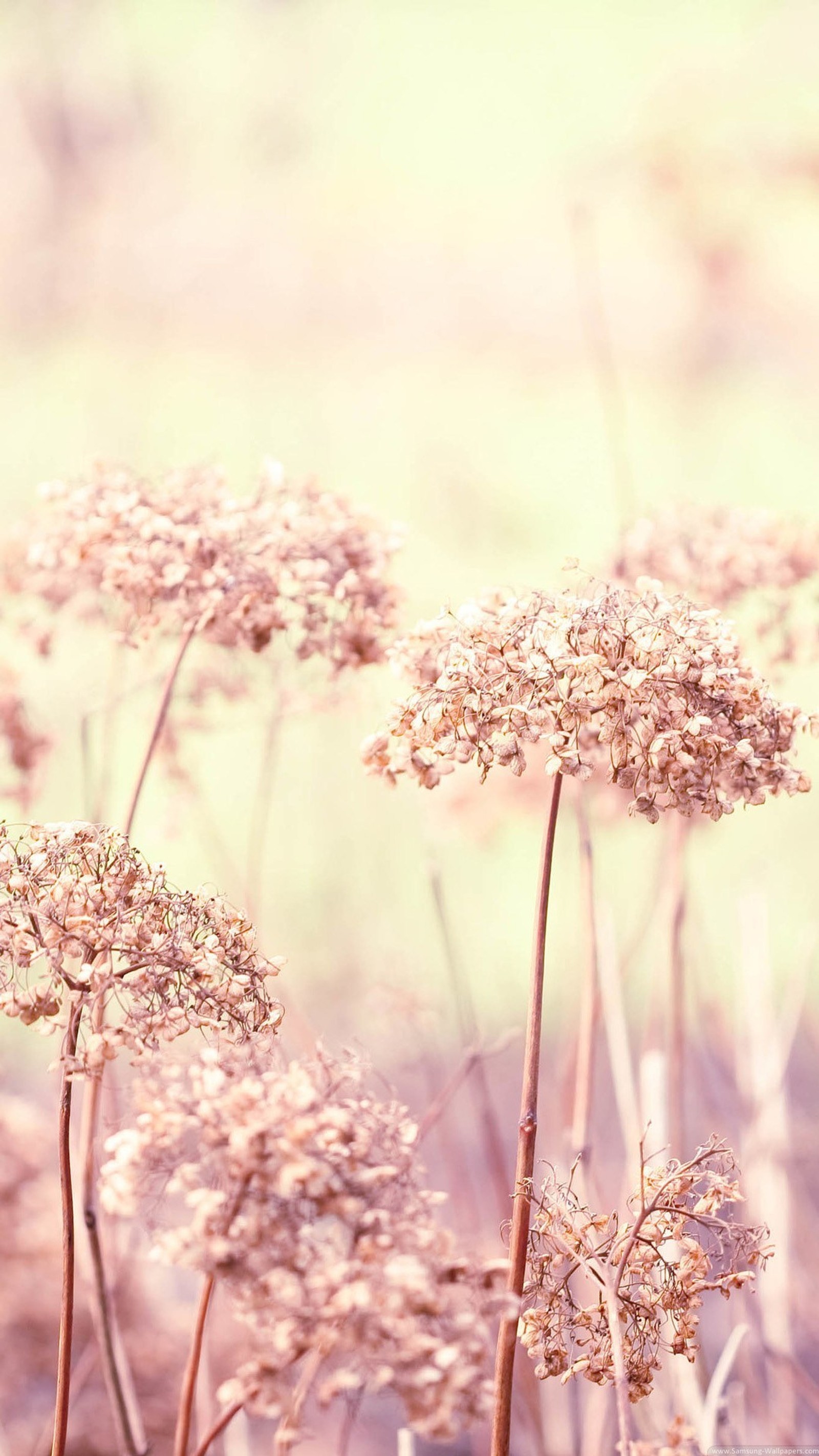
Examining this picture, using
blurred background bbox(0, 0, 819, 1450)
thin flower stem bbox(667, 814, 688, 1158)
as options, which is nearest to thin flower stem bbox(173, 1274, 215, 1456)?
thin flower stem bbox(667, 814, 688, 1158)

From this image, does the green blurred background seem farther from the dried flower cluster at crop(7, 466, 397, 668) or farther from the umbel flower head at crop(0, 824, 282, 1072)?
the umbel flower head at crop(0, 824, 282, 1072)

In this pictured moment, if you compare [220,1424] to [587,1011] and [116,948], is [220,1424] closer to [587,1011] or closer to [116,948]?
[116,948]

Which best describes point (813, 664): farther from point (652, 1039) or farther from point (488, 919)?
point (488, 919)

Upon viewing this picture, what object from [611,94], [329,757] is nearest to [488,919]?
[329,757]

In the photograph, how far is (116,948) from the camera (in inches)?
23.0

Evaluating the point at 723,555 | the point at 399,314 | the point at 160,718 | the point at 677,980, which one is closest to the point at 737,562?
the point at 723,555

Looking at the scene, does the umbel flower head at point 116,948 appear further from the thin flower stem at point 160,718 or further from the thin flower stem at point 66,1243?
the thin flower stem at point 160,718

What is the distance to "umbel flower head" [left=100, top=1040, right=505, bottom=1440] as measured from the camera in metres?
0.49

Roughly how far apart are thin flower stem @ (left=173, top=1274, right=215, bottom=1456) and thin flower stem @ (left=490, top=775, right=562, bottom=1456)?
0.14 m

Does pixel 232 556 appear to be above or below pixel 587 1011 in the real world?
above

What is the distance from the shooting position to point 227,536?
30.8 inches

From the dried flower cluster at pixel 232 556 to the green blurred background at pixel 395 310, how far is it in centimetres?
273

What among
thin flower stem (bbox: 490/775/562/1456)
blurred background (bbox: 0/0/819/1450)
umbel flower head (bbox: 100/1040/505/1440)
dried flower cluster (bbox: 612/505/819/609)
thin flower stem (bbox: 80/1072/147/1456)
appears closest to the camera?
umbel flower head (bbox: 100/1040/505/1440)

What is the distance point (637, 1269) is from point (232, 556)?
476mm
